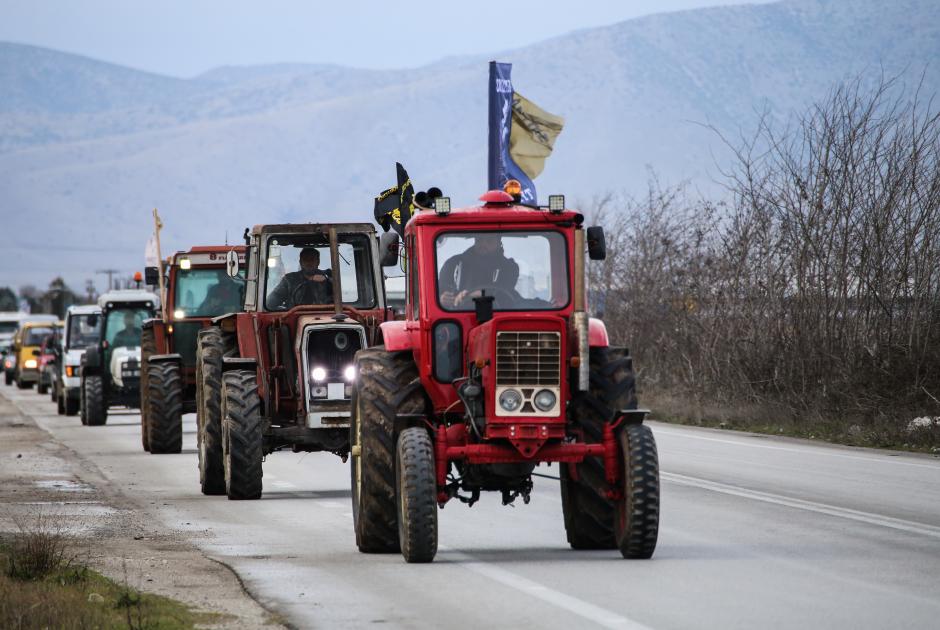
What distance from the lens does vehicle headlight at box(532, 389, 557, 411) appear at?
489 inches

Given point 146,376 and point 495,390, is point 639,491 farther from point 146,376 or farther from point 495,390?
point 146,376

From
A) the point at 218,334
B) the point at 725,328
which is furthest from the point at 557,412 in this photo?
the point at 725,328

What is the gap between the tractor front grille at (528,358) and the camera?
487 inches

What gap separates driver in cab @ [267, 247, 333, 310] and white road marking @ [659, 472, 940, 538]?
4.14 metres

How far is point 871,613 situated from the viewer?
32.8ft

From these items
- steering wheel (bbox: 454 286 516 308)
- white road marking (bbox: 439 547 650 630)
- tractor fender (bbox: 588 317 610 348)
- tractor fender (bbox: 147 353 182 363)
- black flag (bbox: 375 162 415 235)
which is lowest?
white road marking (bbox: 439 547 650 630)

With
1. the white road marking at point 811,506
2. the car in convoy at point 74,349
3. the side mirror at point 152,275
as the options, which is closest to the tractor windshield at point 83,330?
the car in convoy at point 74,349

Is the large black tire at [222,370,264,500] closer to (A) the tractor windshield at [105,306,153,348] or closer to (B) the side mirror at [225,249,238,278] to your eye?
(B) the side mirror at [225,249,238,278]

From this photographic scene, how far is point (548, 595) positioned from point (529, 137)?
82.4 feet

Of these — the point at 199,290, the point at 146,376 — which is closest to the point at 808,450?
the point at 199,290

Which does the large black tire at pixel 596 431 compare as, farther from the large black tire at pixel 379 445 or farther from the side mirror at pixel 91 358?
the side mirror at pixel 91 358

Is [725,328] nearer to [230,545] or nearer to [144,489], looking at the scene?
[144,489]

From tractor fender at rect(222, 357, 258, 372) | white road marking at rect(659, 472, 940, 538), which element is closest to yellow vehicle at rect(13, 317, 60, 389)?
tractor fender at rect(222, 357, 258, 372)

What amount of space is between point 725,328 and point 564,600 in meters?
22.4
